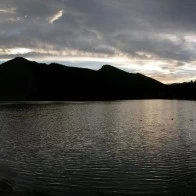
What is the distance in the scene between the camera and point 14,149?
47531mm

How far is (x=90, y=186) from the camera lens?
29.2 metres

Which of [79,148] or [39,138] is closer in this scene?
[79,148]

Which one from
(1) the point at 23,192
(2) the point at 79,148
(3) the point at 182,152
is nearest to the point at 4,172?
(1) the point at 23,192

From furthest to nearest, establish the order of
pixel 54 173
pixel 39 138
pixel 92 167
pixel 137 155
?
pixel 39 138, pixel 137 155, pixel 92 167, pixel 54 173

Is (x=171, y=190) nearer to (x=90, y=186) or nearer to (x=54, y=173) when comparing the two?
(x=90, y=186)

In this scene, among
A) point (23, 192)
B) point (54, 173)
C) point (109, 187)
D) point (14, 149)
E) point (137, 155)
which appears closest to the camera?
point (23, 192)

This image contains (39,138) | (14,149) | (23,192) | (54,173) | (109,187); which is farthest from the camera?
(39,138)

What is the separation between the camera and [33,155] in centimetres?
4250

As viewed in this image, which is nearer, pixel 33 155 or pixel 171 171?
pixel 171 171

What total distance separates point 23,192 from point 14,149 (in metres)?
21.4

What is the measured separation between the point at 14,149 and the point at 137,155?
16867mm

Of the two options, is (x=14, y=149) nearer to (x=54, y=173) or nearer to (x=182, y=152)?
(x=54, y=173)

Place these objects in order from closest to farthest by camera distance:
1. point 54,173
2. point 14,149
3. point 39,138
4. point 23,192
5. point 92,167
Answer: point 23,192 → point 54,173 → point 92,167 → point 14,149 → point 39,138

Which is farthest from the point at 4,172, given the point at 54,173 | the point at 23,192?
the point at 23,192
